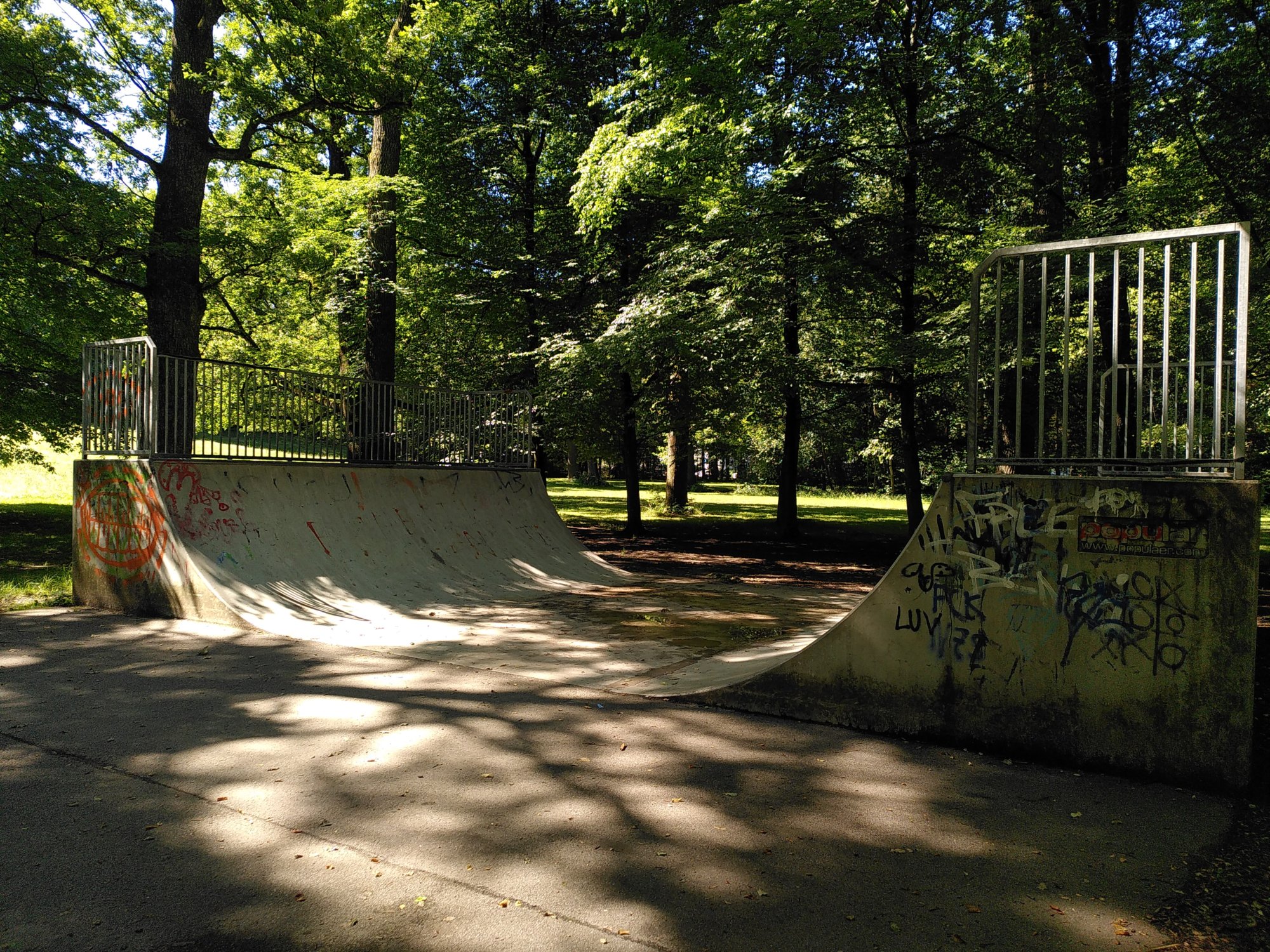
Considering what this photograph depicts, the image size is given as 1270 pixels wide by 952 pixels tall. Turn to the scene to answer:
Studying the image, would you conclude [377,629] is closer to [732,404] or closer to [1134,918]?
[1134,918]

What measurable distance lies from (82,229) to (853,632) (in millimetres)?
Answer: 13617

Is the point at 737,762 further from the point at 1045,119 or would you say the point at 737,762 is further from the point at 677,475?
the point at 677,475

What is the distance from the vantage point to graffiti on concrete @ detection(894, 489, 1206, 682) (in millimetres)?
4234

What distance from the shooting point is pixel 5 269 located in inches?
491

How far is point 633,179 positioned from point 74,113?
8.99 metres

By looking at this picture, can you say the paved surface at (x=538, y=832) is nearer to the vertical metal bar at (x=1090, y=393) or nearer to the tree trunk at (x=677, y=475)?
the vertical metal bar at (x=1090, y=393)

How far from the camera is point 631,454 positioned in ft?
64.8

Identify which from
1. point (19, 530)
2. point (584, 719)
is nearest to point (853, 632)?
point (584, 719)

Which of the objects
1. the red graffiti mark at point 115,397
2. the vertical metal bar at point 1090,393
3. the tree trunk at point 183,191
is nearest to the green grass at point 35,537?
the red graffiti mark at point 115,397

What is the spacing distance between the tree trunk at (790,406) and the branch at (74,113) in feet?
35.9

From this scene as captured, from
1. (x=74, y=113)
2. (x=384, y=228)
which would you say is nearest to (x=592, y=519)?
(x=384, y=228)

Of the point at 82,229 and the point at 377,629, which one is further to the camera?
the point at 82,229

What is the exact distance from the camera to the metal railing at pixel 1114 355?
4.27 metres

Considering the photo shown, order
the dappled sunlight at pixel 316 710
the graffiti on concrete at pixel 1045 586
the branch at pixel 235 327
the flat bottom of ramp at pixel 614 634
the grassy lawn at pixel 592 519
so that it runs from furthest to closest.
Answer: the branch at pixel 235 327, the grassy lawn at pixel 592 519, the flat bottom of ramp at pixel 614 634, the dappled sunlight at pixel 316 710, the graffiti on concrete at pixel 1045 586
